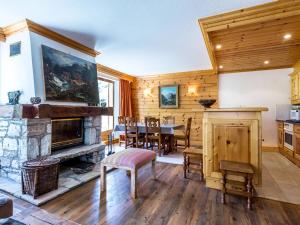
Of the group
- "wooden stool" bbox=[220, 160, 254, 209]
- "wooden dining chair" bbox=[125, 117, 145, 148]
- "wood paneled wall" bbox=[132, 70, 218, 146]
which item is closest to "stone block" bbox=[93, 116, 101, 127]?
"wooden dining chair" bbox=[125, 117, 145, 148]

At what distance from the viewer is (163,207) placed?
2.13 m

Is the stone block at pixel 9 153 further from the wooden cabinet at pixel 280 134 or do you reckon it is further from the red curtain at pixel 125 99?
the wooden cabinet at pixel 280 134

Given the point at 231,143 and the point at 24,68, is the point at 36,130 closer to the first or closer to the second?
the point at 24,68

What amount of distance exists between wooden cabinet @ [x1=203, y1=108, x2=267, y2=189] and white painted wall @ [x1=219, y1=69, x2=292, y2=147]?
132 inches

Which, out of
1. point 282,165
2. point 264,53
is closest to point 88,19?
point 264,53

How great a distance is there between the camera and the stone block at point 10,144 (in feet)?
8.98

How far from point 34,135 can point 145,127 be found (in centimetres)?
247

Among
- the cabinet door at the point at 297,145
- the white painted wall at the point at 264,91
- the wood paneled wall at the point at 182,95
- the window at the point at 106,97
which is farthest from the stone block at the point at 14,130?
the white painted wall at the point at 264,91

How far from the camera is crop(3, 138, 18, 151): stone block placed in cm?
274

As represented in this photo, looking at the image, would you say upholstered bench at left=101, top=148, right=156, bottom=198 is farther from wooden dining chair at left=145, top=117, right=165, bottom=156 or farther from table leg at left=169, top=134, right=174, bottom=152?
table leg at left=169, top=134, right=174, bottom=152

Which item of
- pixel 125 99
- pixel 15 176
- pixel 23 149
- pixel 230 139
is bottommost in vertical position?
pixel 15 176

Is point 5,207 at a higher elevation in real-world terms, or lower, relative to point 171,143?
higher

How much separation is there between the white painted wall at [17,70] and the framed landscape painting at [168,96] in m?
4.29

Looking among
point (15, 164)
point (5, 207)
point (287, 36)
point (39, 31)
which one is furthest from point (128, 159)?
point (287, 36)
